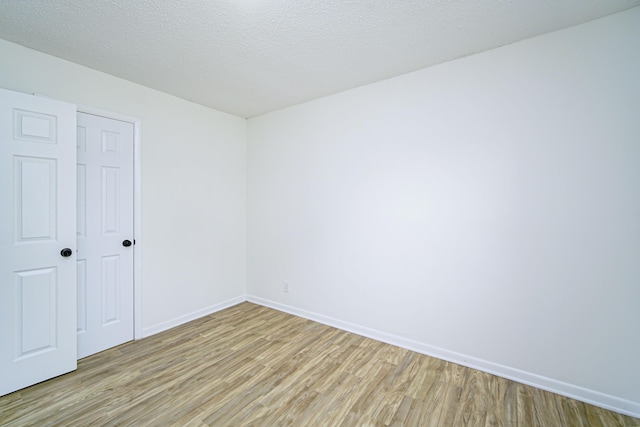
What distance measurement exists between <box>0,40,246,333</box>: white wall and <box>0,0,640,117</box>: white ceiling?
0.19 meters

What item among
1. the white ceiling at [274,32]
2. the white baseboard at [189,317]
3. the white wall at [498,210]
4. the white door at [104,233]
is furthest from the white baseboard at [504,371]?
the white ceiling at [274,32]

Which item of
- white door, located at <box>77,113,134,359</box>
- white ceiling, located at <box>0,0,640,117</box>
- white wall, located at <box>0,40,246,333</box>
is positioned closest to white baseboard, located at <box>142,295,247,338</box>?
white wall, located at <box>0,40,246,333</box>

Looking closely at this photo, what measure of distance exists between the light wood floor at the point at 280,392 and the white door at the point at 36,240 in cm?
24

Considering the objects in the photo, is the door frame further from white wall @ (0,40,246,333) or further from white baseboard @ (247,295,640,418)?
white baseboard @ (247,295,640,418)

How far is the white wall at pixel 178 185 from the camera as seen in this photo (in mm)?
2455

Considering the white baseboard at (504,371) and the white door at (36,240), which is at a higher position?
the white door at (36,240)

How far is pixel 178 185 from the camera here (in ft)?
10.6

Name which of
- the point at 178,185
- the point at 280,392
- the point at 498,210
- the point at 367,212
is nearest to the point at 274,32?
the point at 367,212

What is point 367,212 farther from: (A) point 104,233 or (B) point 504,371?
(A) point 104,233

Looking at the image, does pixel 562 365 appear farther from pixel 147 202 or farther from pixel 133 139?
pixel 133 139

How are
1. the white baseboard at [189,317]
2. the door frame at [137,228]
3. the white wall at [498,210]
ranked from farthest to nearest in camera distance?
the white baseboard at [189,317]
the door frame at [137,228]
the white wall at [498,210]

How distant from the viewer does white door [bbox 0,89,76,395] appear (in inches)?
79.7

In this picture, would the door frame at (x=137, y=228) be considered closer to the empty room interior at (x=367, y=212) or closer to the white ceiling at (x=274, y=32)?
the empty room interior at (x=367, y=212)

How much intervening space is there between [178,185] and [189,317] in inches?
63.4
